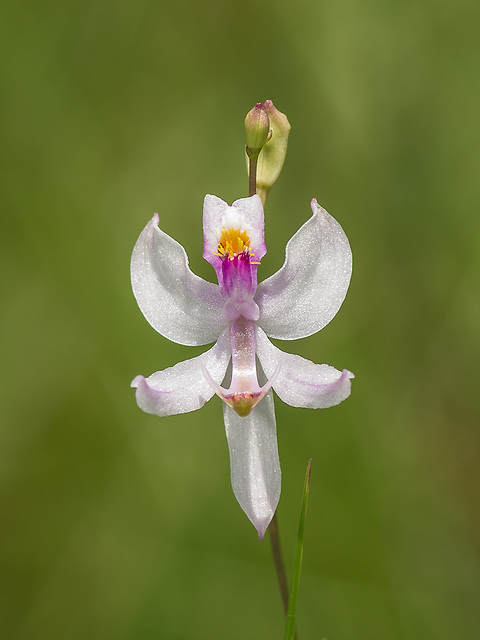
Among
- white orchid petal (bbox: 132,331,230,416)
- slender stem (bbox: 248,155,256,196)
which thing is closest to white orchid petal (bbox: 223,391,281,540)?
white orchid petal (bbox: 132,331,230,416)

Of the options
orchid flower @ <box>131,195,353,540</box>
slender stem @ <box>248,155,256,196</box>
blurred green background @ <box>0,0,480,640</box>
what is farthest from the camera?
blurred green background @ <box>0,0,480,640</box>

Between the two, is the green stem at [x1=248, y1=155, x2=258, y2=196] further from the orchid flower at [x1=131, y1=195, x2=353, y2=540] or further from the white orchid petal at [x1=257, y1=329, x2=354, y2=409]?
the white orchid petal at [x1=257, y1=329, x2=354, y2=409]

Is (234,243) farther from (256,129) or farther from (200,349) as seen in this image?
(200,349)

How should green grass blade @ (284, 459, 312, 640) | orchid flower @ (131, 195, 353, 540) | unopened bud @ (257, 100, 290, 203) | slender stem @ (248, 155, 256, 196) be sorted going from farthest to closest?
unopened bud @ (257, 100, 290, 203), slender stem @ (248, 155, 256, 196), orchid flower @ (131, 195, 353, 540), green grass blade @ (284, 459, 312, 640)

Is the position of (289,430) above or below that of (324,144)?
below

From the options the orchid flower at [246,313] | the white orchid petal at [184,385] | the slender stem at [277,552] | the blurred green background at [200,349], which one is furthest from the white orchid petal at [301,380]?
the blurred green background at [200,349]

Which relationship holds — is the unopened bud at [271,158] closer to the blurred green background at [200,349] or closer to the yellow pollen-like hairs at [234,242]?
the yellow pollen-like hairs at [234,242]
